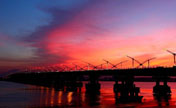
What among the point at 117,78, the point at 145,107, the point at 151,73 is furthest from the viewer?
the point at 117,78

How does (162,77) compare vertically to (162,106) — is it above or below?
above

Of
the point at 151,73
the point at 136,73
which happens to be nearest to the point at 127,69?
the point at 136,73

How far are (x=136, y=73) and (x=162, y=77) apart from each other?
48.5 feet

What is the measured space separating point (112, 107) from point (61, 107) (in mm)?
16149

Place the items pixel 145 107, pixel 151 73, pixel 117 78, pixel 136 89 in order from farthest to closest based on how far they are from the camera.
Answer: pixel 117 78
pixel 151 73
pixel 136 89
pixel 145 107

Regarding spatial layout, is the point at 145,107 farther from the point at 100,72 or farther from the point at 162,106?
the point at 100,72

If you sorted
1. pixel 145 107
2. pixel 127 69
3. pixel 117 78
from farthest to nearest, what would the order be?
1. pixel 117 78
2. pixel 127 69
3. pixel 145 107

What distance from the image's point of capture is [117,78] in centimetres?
15525

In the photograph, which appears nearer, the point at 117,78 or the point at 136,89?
the point at 136,89

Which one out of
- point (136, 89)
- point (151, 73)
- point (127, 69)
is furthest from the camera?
point (127, 69)

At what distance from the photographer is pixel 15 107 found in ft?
249

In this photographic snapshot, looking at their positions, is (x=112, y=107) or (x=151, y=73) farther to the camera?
(x=151, y=73)

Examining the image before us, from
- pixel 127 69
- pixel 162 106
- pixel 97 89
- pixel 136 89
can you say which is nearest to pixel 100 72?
pixel 97 89

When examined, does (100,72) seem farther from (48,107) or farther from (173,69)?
(48,107)
